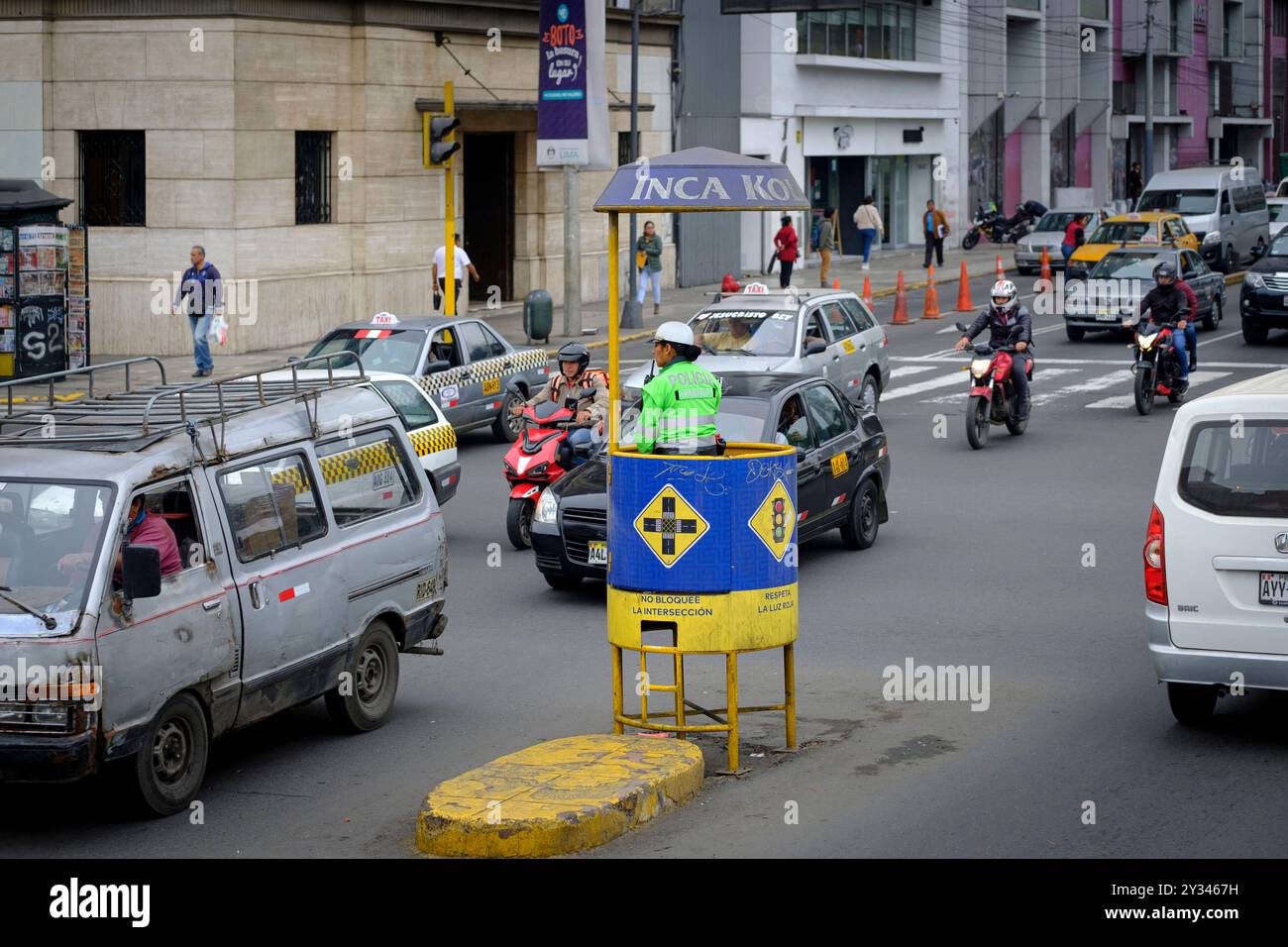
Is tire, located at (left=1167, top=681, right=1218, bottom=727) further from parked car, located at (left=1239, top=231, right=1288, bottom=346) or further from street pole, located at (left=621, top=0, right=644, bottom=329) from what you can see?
street pole, located at (left=621, top=0, right=644, bottom=329)

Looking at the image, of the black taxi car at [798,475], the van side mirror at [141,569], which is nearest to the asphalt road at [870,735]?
the black taxi car at [798,475]

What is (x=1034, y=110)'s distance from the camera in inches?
2504

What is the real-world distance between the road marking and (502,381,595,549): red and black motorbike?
33.8 ft

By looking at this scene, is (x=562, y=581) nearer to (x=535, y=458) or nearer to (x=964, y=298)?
(x=535, y=458)

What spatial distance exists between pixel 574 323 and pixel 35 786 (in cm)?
2294

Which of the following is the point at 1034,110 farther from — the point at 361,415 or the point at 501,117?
the point at 361,415

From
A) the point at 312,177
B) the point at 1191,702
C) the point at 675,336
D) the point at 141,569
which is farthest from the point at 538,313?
the point at 141,569

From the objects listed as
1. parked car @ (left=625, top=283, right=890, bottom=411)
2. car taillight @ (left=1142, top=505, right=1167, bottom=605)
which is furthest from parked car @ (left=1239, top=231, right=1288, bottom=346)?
car taillight @ (left=1142, top=505, right=1167, bottom=605)

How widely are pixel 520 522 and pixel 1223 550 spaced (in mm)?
7585

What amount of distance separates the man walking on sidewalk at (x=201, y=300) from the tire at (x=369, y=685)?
16.7m

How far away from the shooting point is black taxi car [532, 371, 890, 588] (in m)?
13.5

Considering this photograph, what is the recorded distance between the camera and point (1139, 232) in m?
38.8

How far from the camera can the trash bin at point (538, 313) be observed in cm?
2986
